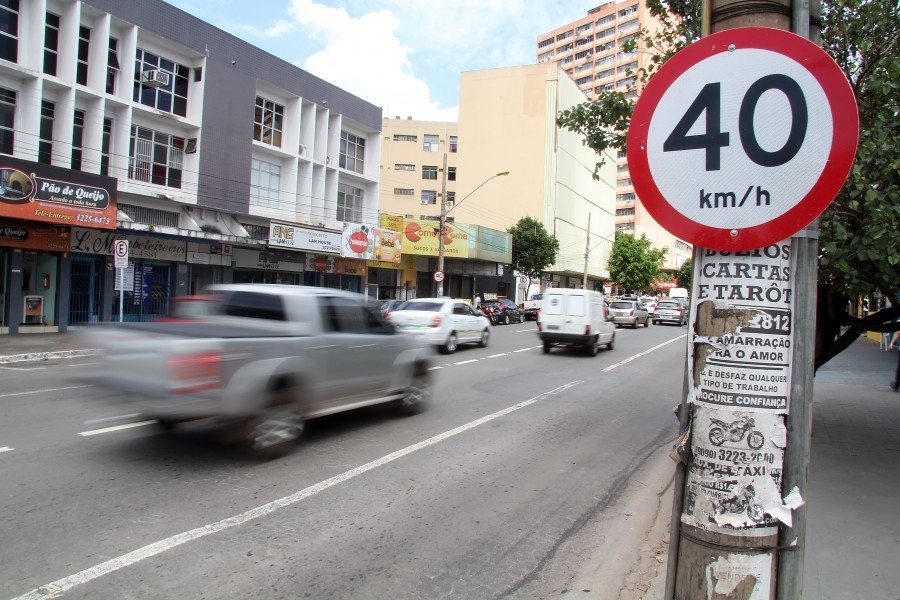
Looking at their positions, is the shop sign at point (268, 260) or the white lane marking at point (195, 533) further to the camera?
the shop sign at point (268, 260)

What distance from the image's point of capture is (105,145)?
2114 cm

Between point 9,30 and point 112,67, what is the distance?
318cm

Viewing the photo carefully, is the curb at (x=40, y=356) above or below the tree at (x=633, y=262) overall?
below

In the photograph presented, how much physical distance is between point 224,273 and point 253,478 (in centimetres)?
2166

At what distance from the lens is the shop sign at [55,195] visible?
55.0 ft

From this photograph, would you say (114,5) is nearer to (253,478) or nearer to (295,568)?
(253,478)

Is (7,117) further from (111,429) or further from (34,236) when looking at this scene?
(111,429)

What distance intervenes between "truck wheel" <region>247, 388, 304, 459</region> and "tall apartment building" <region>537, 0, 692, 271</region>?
92.9 metres

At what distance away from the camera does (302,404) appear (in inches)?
256

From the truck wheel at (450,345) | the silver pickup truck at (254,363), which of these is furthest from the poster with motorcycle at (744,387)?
the truck wheel at (450,345)

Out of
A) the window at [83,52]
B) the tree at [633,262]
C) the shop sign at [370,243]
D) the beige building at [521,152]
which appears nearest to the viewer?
the window at [83,52]

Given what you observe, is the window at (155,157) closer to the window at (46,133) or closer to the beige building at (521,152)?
the window at (46,133)

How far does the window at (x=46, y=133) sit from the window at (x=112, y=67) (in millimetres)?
2147

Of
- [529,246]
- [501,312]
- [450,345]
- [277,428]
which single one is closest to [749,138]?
[277,428]
